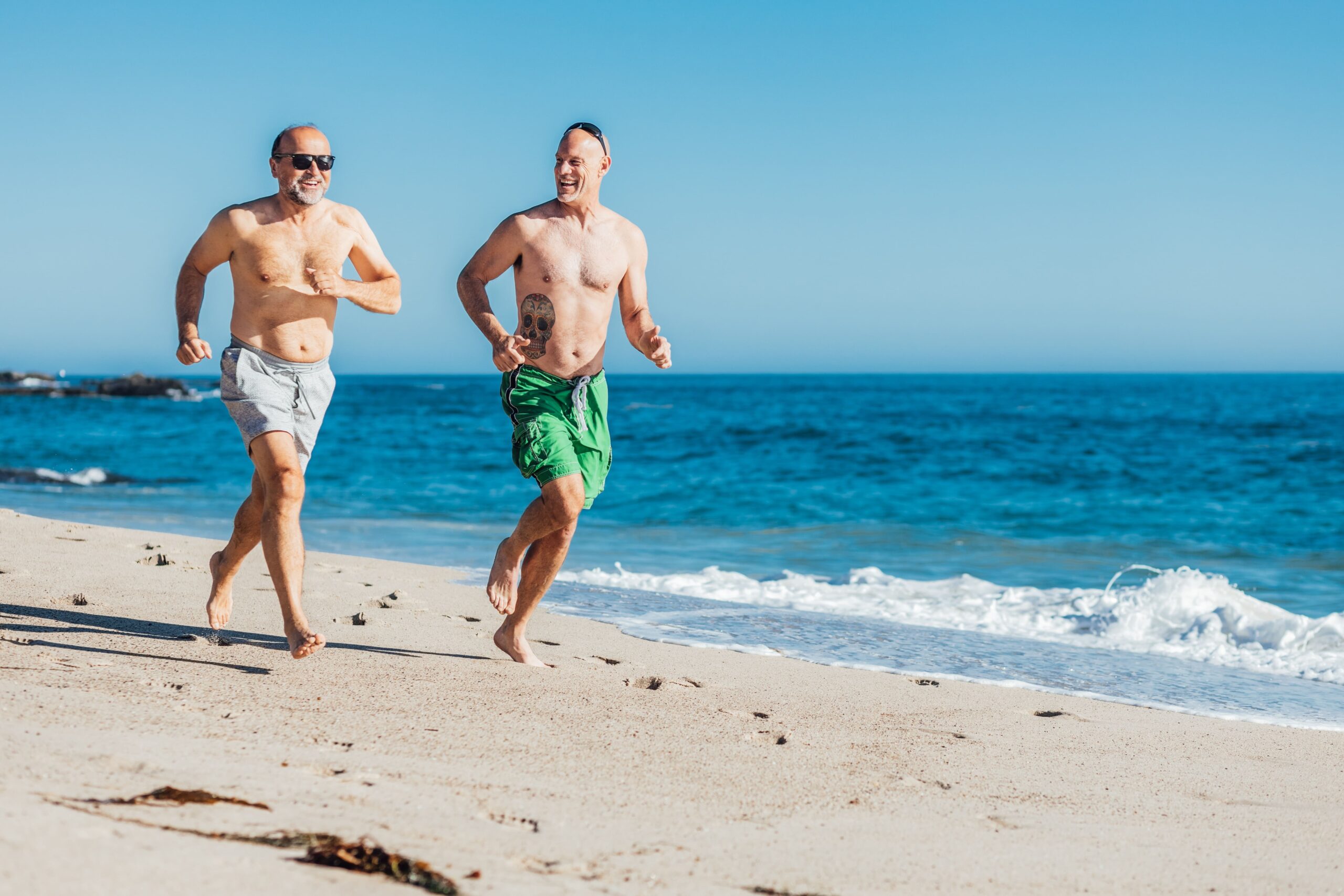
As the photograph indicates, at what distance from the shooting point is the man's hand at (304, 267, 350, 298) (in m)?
3.82

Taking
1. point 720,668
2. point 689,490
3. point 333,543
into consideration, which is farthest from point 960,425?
point 720,668

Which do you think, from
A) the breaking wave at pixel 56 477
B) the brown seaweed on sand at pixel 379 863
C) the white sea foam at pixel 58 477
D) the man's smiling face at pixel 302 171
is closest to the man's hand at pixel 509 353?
the man's smiling face at pixel 302 171

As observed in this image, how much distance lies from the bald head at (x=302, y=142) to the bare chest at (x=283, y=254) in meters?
0.27

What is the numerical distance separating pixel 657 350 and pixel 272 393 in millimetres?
1395

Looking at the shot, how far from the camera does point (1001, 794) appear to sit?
2998 millimetres

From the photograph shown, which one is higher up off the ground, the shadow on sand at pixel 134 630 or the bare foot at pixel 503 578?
the bare foot at pixel 503 578

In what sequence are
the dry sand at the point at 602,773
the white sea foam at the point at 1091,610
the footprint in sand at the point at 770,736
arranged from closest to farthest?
the dry sand at the point at 602,773 < the footprint in sand at the point at 770,736 < the white sea foam at the point at 1091,610

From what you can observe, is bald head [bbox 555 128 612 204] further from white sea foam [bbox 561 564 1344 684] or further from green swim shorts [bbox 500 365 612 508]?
white sea foam [bbox 561 564 1344 684]

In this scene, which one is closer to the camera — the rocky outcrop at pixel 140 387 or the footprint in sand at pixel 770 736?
the footprint in sand at pixel 770 736

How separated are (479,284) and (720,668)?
1832 mm

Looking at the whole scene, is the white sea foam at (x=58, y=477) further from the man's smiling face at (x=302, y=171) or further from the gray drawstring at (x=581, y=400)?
the gray drawstring at (x=581, y=400)

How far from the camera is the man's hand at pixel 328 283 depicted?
3.82m

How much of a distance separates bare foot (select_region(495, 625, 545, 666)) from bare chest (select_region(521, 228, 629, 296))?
1359mm

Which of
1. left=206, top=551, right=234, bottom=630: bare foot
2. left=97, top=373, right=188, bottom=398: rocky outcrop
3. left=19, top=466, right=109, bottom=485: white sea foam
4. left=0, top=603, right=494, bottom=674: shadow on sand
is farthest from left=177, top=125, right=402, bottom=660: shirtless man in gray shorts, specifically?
left=97, top=373, right=188, bottom=398: rocky outcrop
